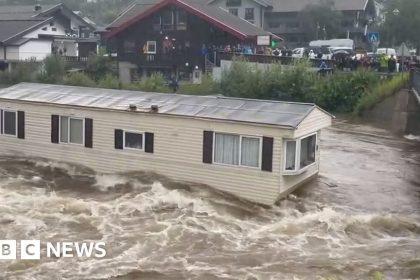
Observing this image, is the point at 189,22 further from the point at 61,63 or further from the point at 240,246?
the point at 240,246

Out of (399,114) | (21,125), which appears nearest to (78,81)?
(21,125)

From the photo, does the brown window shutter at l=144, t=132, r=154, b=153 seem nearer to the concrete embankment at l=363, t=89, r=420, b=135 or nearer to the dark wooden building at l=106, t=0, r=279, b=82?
the concrete embankment at l=363, t=89, r=420, b=135

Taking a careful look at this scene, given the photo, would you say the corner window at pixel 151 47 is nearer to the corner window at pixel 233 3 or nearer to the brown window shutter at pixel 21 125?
the corner window at pixel 233 3

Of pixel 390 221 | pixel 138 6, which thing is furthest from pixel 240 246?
pixel 138 6

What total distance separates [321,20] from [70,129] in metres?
50.6

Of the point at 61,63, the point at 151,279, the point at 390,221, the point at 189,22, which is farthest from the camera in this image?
the point at 189,22

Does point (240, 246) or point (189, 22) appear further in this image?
point (189, 22)

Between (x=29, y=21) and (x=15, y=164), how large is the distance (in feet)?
98.1

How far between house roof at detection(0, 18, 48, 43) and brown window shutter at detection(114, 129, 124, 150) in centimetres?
2855

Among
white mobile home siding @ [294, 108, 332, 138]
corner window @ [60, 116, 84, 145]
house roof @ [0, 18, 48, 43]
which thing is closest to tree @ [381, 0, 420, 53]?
house roof @ [0, 18, 48, 43]

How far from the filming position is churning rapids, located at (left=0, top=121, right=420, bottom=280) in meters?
A: 12.5

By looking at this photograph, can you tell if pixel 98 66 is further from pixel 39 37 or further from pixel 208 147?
pixel 208 147

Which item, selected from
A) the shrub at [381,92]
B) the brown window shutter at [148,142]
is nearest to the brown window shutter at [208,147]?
the brown window shutter at [148,142]

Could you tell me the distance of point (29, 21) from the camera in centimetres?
4703
